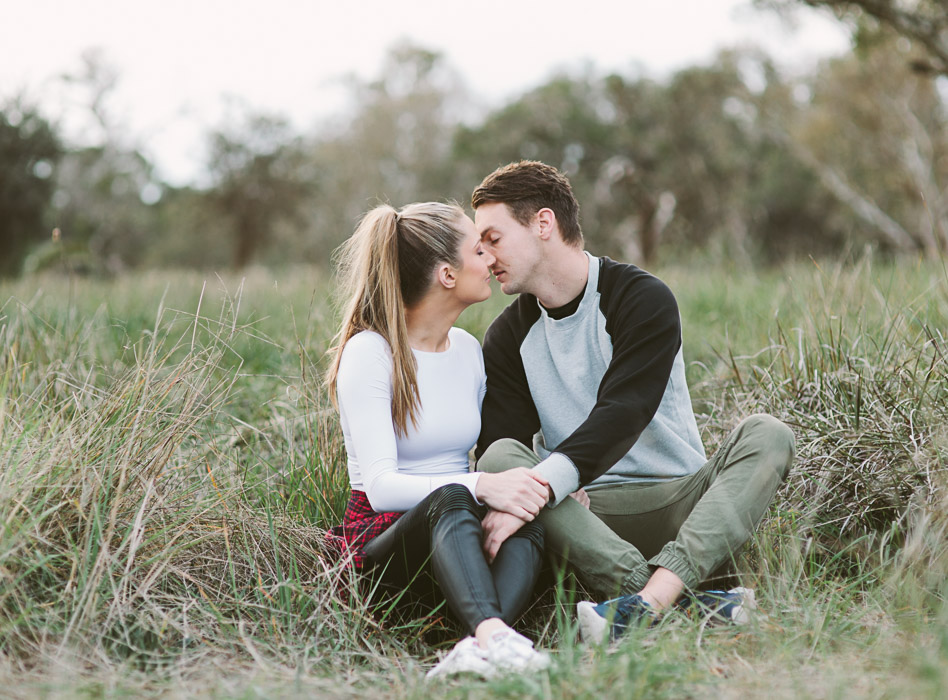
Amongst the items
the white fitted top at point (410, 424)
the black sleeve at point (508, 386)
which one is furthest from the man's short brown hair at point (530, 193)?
the white fitted top at point (410, 424)

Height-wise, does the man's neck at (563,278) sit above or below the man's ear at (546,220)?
below

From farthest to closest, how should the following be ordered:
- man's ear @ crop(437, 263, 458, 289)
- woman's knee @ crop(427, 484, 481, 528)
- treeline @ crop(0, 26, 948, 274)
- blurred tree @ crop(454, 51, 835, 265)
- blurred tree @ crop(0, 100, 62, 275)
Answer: blurred tree @ crop(454, 51, 835, 265) < treeline @ crop(0, 26, 948, 274) < blurred tree @ crop(0, 100, 62, 275) < man's ear @ crop(437, 263, 458, 289) < woman's knee @ crop(427, 484, 481, 528)

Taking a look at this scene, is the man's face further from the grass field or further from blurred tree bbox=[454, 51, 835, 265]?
blurred tree bbox=[454, 51, 835, 265]

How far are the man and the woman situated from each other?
4.6 inches

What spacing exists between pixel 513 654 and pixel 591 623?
0.35 metres

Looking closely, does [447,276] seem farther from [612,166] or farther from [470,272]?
[612,166]

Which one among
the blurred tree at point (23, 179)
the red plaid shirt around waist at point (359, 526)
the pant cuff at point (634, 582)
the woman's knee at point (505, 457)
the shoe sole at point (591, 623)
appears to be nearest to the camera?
the shoe sole at point (591, 623)

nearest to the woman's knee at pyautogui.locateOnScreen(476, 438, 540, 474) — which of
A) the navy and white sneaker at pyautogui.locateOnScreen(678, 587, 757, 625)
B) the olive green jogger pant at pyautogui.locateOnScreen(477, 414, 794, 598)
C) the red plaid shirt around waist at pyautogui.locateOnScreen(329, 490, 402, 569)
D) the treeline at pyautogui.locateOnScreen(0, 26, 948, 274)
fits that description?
the olive green jogger pant at pyautogui.locateOnScreen(477, 414, 794, 598)

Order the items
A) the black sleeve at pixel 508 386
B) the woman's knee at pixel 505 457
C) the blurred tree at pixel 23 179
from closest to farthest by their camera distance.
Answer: the woman's knee at pixel 505 457, the black sleeve at pixel 508 386, the blurred tree at pixel 23 179

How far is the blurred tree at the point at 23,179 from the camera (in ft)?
50.2

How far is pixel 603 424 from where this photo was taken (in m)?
2.66

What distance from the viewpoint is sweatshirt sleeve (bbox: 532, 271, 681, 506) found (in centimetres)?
262

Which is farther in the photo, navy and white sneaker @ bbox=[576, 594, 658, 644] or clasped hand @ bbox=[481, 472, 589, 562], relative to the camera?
clasped hand @ bbox=[481, 472, 589, 562]

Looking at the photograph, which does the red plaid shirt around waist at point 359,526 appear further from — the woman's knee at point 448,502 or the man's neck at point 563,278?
the man's neck at point 563,278
